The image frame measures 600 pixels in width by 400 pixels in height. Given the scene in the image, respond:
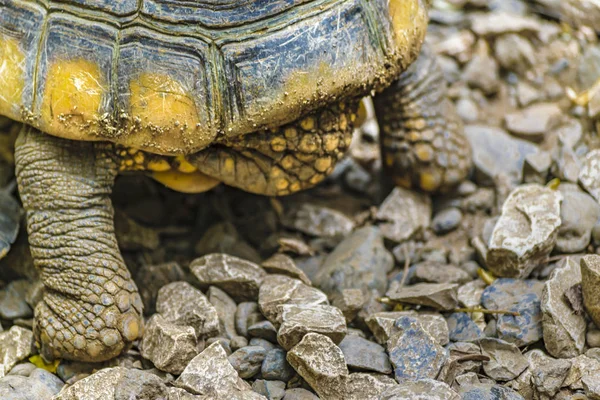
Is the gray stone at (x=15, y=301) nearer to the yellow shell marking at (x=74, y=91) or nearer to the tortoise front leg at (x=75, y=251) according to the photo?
the tortoise front leg at (x=75, y=251)

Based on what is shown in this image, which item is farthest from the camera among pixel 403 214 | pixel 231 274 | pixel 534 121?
pixel 534 121

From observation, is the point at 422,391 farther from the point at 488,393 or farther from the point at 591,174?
the point at 591,174

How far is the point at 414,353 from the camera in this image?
2131 mm

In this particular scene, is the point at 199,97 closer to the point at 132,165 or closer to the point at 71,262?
the point at 132,165

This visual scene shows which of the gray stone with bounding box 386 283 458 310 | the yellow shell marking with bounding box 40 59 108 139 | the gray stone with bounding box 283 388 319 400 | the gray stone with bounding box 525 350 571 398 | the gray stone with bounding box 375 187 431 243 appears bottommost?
the gray stone with bounding box 525 350 571 398

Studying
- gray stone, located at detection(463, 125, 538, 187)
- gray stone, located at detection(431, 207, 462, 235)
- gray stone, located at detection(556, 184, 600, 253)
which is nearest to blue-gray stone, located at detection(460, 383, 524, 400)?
gray stone, located at detection(556, 184, 600, 253)

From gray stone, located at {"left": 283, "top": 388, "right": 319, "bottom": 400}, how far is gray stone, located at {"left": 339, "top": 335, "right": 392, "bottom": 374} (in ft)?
0.51

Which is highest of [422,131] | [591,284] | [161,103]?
[161,103]

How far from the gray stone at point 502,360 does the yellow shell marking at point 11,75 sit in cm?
170

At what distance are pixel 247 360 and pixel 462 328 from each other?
0.73 m

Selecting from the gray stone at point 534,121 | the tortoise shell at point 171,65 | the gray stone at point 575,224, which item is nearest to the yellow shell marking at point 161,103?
the tortoise shell at point 171,65

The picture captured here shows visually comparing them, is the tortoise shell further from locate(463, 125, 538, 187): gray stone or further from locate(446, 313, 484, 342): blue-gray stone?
locate(463, 125, 538, 187): gray stone

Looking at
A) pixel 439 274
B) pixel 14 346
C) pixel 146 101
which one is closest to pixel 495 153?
pixel 439 274

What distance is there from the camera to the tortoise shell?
2.21 m
